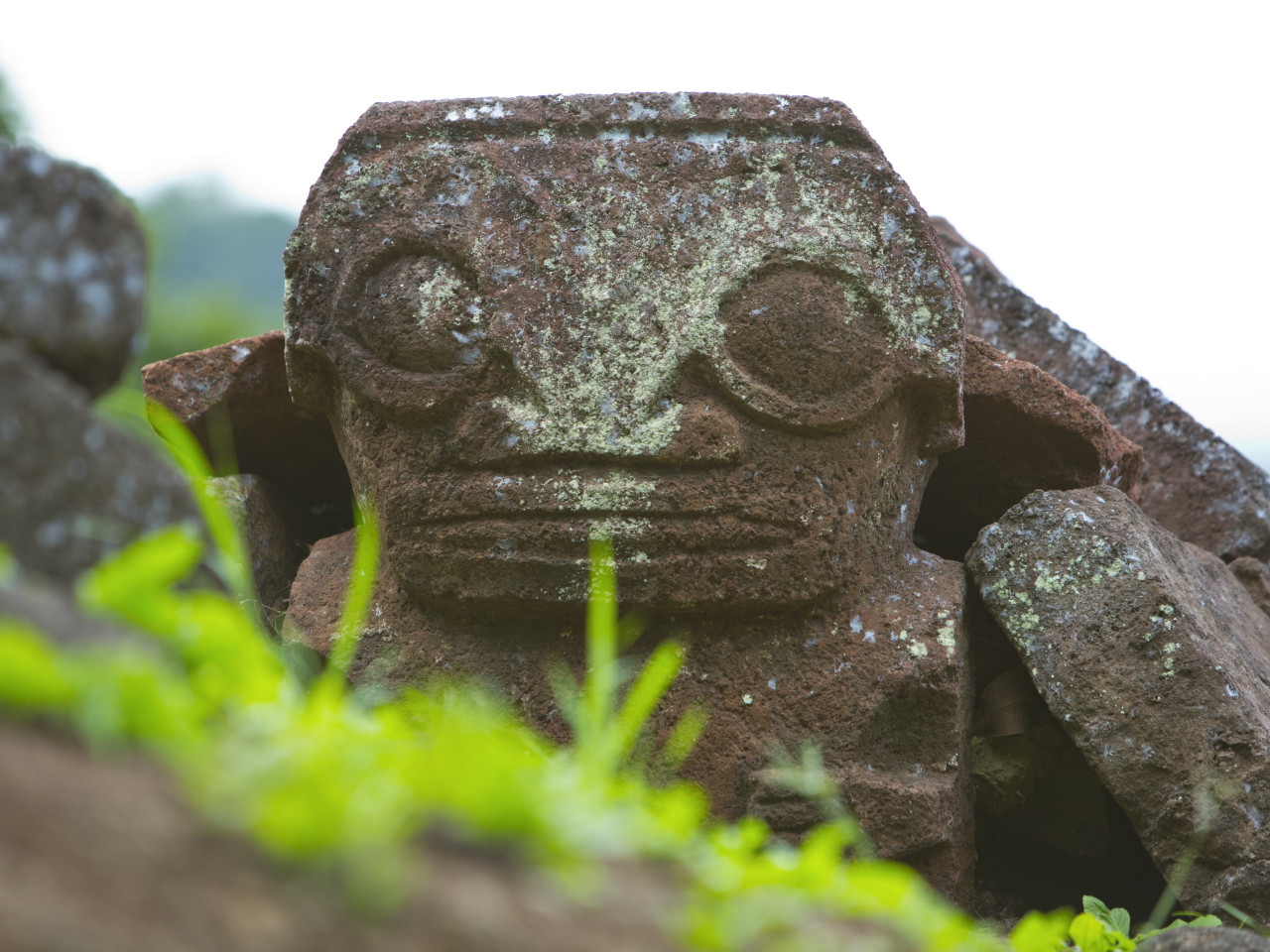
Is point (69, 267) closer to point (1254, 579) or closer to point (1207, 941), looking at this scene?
point (1207, 941)

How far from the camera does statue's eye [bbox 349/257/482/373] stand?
78.2 inches

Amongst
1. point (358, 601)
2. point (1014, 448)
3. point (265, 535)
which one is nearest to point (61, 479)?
point (358, 601)

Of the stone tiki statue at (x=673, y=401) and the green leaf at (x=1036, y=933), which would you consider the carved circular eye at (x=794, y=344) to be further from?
the green leaf at (x=1036, y=933)

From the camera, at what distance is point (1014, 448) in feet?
8.16

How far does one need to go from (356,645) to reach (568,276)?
760mm

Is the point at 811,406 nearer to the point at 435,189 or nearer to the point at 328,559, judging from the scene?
the point at 435,189

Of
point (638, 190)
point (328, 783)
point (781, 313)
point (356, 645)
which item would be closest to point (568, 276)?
point (638, 190)

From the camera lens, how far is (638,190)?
2.05 metres

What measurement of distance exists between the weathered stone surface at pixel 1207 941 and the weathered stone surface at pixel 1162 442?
6.35 ft

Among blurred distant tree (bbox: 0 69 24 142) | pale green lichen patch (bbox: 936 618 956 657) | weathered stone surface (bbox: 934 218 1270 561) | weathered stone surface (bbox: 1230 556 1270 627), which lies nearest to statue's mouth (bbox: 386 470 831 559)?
pale green lichen patch (bbox: 936 618 956 657)

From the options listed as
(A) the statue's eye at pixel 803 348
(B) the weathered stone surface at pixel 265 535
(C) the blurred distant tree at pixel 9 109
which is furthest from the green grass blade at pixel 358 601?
(C) the blurred distant tree at pixel 9 109

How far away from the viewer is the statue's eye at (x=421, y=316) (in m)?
1.99

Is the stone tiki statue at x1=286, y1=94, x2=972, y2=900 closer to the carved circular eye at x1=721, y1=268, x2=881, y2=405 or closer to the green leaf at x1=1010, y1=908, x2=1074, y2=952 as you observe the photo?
the carved circular eye at x1=721, y1=268, x2=881, y2=405

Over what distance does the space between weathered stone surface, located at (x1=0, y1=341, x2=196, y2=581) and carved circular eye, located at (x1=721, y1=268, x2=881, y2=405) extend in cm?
118
